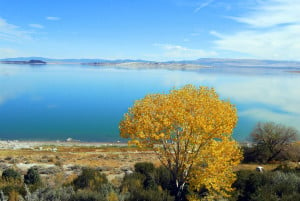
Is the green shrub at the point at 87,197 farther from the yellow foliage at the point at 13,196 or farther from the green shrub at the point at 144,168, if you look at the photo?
the green shrub at the point at 144,168

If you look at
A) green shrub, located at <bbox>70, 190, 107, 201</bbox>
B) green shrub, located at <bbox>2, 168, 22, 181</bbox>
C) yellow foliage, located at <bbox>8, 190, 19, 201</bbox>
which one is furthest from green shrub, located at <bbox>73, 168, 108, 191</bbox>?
green shrub, located at <bbox>2, 168, 22, 181</bbox>

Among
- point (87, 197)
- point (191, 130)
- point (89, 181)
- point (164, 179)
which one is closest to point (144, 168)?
point (164, 179)

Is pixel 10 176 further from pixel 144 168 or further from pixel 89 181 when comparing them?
pixel 144 168

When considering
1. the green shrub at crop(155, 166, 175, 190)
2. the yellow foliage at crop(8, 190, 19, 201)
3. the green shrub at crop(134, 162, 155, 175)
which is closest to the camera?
the yellow foliage at crop(8, 190, 19, 201)

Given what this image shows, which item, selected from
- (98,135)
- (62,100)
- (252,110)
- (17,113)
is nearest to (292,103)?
(252,110)

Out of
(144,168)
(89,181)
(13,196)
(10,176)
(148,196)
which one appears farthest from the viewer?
(144,168)

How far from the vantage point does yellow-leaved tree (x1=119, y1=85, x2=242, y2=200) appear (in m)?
12.0

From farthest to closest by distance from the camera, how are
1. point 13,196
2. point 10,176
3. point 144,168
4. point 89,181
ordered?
point 144,168 → point 10,176 → point 89,181 → point 13,196

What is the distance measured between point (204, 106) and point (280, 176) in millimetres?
6185

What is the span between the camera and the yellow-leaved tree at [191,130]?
12.0 meters

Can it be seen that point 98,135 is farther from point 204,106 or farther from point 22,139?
point 204,106

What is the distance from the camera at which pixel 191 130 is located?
1218 cm

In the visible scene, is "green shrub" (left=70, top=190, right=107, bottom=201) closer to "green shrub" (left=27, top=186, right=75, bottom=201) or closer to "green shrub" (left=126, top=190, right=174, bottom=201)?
"green shrub" (left=27, top=186, right=75, bottom=201)

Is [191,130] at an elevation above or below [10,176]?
above
